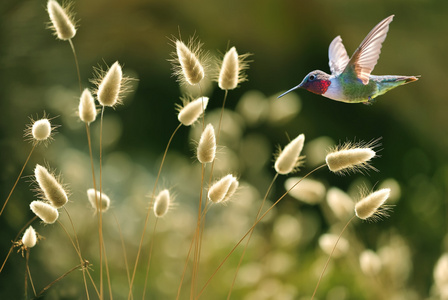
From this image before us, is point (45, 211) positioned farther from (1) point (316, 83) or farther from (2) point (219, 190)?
(1) point (316, 83)

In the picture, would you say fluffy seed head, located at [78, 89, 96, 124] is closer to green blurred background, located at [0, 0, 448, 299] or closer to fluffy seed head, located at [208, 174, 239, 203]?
fluffy seed head, located at [208, 174, 239, 203]

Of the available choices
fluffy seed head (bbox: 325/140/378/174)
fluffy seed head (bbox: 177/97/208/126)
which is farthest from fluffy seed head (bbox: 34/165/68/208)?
fluffy seed head (bbox: 325/140/378/174)

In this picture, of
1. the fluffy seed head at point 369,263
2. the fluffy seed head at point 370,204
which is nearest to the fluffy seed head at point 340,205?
the fluffy seed head at point 369,263

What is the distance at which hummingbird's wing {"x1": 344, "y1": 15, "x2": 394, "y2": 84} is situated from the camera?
301mm

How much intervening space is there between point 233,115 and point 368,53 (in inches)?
26.9

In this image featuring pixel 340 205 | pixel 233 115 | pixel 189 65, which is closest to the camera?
pixel 189 65

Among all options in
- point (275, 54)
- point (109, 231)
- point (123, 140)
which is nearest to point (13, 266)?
point (109, 231)

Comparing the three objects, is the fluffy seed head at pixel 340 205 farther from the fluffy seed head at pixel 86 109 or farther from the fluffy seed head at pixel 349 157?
the fluffy seed head at pixel 86 109

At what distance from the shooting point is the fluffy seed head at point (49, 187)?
0.44 m

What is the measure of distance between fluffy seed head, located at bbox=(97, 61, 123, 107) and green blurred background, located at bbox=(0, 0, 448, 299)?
41cm

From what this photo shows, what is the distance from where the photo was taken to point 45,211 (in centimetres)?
45

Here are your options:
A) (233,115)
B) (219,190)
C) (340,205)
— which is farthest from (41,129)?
(233,115)

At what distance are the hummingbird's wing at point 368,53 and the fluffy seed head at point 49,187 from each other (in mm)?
259

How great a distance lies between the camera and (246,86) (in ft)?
5.75
